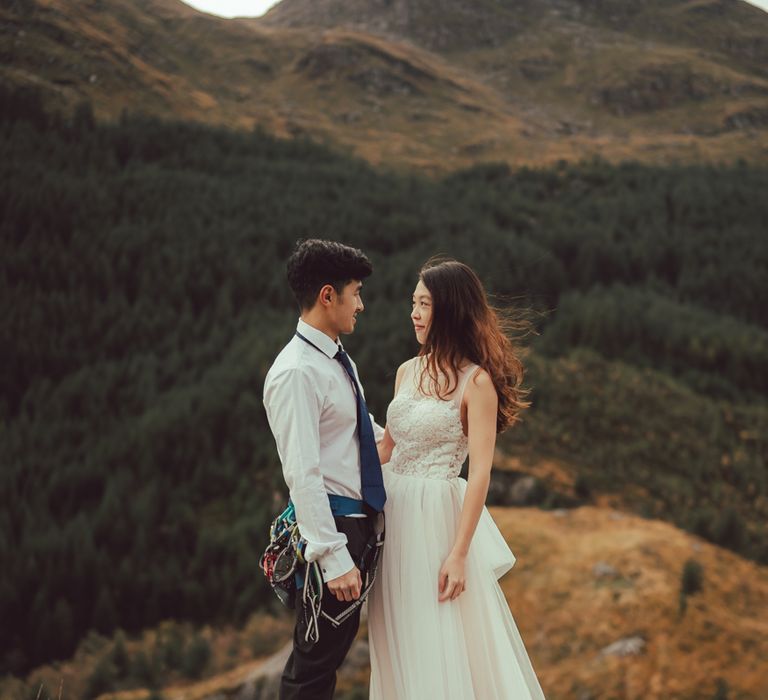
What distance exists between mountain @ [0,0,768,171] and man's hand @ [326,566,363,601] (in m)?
76.3

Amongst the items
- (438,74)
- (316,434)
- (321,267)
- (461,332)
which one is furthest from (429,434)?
(438,74)

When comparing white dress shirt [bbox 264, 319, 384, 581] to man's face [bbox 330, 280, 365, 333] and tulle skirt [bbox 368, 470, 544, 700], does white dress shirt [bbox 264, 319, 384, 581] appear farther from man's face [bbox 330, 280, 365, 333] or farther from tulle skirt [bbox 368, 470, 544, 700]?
A: tulle skirt [bbox 368, 470, 544, 700]

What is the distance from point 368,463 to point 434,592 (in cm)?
58

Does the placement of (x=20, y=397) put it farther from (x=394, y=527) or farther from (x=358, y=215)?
(x=394, y=527)

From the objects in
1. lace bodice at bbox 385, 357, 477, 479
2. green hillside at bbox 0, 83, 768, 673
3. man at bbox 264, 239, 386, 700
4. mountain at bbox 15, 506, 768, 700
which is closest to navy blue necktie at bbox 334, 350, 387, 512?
man at bbox 264, 239, 386, 700

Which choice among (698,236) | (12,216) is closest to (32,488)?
(12,216)

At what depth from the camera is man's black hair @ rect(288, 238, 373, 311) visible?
282 cm

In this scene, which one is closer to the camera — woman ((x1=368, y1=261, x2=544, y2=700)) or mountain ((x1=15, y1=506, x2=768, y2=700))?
woman ((x1=368, y1=261, x2=544, y2=700))

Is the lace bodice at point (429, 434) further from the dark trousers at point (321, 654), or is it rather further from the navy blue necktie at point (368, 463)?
the dark trousers at point (321, 654)

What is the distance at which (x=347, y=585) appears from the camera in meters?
2.61

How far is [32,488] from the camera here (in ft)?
123

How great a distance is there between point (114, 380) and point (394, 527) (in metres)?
45.6

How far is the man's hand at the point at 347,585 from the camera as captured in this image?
8.54ft

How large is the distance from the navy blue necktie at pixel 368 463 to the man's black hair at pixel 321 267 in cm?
28
